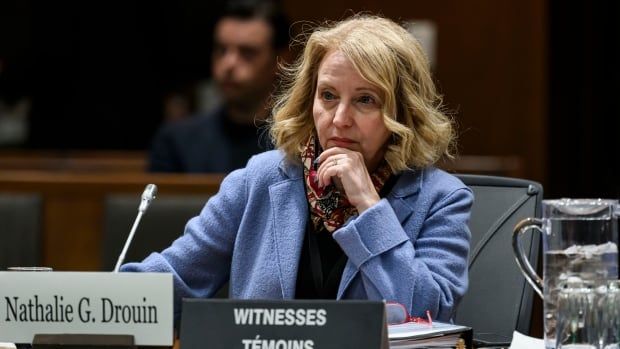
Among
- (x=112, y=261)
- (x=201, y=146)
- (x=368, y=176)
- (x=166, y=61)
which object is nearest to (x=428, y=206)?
(x=368, y=176)

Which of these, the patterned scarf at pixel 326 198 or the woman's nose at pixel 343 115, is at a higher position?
the woman's nose at pixel 343 115

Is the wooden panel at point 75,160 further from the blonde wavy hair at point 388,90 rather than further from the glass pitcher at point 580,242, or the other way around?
the glass pitcher at point 580,242

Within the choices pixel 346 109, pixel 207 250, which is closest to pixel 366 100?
pixel 346 109

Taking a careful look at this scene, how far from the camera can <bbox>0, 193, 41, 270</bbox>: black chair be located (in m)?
3.94

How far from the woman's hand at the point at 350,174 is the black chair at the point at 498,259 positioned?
48cm

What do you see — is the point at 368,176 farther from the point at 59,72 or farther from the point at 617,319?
the point at 59,72

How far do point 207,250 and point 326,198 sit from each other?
0.91 feet

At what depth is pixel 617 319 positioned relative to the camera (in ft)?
6.78

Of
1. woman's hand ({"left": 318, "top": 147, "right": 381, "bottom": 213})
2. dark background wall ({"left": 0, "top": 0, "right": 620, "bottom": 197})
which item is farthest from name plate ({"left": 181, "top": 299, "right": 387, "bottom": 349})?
dark background wall ({"left": 0, "top": 0, "right": 620, "bottom": 197})

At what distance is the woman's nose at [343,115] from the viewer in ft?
8.40

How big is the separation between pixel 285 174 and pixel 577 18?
13.5ft

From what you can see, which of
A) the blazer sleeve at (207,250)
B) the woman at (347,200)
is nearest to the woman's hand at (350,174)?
the woman at (347,200)

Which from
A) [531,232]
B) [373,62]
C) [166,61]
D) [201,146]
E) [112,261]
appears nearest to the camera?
[373,62]

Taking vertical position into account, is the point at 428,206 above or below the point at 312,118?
below
